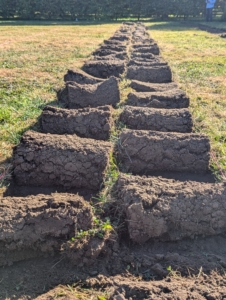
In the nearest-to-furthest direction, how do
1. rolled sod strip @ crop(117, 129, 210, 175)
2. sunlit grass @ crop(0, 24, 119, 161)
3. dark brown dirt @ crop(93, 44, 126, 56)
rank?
rolled sod strip @ crop(117, 129, 210, 175) → sunlit grass @ crop(0, 24, 119, 161) → dark brown dirt @ crop(93, 44, 126, 56)

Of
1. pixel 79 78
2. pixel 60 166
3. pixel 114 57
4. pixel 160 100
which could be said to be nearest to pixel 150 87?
pixel 160 100

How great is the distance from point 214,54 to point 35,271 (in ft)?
35.9

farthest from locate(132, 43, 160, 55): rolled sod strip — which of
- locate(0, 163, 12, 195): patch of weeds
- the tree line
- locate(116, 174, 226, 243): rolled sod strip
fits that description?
the tree line

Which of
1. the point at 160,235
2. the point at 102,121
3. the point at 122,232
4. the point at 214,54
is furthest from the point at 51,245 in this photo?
the point at 214,54

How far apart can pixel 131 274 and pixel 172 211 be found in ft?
2.48

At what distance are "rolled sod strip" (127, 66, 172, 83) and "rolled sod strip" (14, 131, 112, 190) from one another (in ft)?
12.6

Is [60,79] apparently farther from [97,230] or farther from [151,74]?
[97,230]

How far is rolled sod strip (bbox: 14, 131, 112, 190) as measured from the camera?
3.81 m

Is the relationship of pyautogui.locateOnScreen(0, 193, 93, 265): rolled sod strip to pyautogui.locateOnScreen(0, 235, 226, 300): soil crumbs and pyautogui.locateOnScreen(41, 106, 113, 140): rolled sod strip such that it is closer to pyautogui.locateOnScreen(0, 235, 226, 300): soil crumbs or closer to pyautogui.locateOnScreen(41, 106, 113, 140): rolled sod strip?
pyautogui.locateOnScreen(0, 235, 226, 300): soil crumbs

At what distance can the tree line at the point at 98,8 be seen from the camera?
27047 millimetres

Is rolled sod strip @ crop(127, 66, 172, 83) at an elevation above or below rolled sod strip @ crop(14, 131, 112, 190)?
above

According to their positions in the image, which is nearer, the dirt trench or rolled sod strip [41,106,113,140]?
the dirt trench

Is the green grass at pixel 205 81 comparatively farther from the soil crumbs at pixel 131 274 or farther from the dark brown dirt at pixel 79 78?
the dark brown dirt at pixel 79 78

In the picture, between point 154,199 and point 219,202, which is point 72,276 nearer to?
point 154,199
